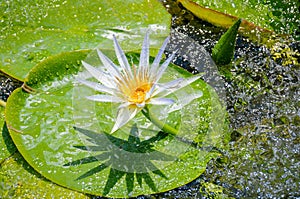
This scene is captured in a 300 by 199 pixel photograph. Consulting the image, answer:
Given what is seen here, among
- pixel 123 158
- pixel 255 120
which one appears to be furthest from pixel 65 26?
pixel 255 120

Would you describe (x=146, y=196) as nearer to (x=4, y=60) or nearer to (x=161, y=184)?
(x=161, y=184)

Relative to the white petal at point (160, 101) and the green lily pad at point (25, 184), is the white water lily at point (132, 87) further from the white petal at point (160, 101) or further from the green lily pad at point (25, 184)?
the green lily pad at point (25, 184)

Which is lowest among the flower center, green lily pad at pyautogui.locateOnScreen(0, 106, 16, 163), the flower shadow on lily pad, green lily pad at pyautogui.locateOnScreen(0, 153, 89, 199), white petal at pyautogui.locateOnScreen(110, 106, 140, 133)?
green lily pad at pyautogui.locateOnScreen(0, 153, 89, 199)

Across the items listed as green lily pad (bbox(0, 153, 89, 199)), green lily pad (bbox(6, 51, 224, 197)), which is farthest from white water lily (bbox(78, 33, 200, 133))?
green lily pad (bbox(0, 153, 89, 199))

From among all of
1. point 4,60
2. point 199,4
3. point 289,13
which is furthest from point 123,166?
point 289,13

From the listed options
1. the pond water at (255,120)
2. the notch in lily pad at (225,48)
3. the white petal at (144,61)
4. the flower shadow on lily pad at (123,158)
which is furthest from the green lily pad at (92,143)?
the notch in lily pad at (225,48)

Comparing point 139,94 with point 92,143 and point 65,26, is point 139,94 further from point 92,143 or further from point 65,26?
point 65,26

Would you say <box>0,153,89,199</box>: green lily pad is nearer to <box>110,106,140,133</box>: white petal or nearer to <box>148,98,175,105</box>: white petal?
<box>110,106,140,133</box>: white petal
